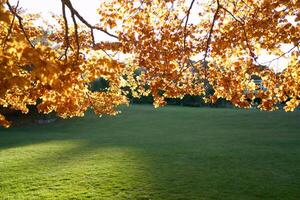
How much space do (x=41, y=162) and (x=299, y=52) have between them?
11427 millimetres

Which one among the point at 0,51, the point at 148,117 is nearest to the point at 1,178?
the point at 0,51

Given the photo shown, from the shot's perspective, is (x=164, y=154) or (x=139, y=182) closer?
(x=139, y=182)

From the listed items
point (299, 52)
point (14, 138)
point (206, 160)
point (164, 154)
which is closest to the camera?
point (299, 52)

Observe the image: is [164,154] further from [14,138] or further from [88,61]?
[14,138]

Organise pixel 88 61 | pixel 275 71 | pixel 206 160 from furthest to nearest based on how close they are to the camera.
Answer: pixel 206 160 → pixel 275 71 → pixel 88 61

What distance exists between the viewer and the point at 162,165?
1598 cm

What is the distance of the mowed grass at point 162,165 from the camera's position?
12.4 metres

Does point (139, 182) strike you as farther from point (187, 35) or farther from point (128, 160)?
point (187, 35)

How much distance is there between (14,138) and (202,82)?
1864 cm

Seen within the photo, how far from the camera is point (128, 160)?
17.1m

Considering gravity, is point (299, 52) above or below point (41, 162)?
above

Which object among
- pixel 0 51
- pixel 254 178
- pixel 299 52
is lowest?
pixel 254 178

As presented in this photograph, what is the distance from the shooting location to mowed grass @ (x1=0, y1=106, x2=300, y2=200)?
40.5ft

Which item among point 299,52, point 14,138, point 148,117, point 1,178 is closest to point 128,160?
point 1,178
